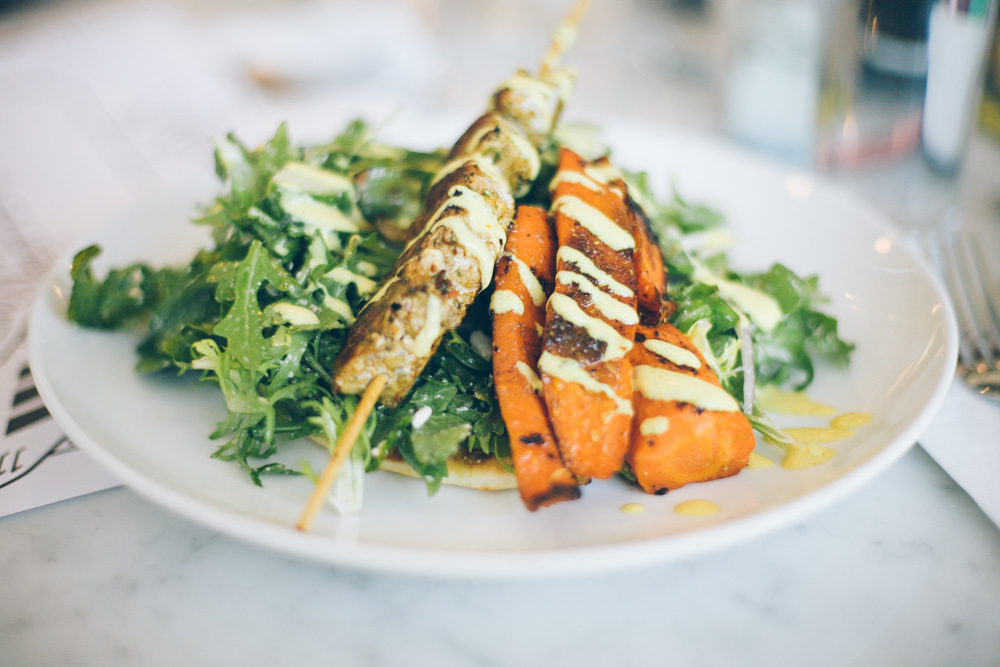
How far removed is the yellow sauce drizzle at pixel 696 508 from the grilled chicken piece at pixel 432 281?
2.41 ft

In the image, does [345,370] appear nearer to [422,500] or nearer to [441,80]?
[422,500]

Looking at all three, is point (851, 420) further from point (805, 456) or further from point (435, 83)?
point (435, 83)

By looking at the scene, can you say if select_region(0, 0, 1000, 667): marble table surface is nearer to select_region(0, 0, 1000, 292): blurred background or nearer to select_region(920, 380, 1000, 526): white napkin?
select_region(920, 380, 1000, 526): white napkin

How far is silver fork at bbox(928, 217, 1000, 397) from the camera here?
6.26ft

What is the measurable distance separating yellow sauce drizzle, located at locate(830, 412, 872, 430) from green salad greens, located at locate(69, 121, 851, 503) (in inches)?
7.5

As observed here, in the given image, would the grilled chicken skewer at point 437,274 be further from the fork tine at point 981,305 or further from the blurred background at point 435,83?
the fork tine at point 981,305

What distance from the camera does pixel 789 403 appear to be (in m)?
1.90

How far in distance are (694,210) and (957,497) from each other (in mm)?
1398

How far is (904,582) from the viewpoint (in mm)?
1408

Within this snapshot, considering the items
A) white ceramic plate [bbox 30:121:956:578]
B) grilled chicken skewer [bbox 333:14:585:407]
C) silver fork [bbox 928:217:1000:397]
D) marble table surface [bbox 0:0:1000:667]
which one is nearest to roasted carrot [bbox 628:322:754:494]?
white ceramic plate [bbox 30:121:956:578]

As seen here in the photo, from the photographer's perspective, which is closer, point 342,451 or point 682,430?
point 342,451

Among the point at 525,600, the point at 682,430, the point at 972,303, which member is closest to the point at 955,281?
the point at 972,303

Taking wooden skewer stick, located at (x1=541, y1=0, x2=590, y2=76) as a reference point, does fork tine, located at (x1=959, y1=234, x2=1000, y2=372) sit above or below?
below

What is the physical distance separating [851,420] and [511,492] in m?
0.97
